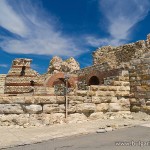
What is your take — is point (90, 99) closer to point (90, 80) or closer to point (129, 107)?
point (129, 107)

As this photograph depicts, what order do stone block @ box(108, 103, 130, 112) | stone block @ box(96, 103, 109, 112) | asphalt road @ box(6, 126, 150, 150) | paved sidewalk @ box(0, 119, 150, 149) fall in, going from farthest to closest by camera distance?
stone block @ box(108, 103, 130, 112)
stone block @ box(96, 103, 109, 112)
paved sidewalk @ box(0, 119, 150, 149)
asphalt road @ box(6, 126, 150, 150)


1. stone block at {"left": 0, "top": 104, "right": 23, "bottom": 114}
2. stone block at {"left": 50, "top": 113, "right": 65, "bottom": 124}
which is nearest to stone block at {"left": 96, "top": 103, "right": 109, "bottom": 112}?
stone block at {"left": 50, "top": 113, "right": 65, "bottom": 124}

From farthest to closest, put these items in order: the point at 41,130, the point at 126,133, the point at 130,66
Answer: the point at 130,66, the point at 41,130, the point at 126,133

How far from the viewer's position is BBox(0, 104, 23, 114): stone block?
7.00 meters

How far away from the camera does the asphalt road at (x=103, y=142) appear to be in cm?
470

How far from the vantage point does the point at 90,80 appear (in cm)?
1673

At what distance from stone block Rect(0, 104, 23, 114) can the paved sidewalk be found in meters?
0.51

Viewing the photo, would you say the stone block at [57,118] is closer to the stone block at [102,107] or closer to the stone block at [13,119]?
the stone block at [13,119]

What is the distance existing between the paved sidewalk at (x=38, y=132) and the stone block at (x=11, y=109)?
1.66 ft

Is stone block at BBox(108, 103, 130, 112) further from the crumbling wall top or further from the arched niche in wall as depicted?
the crumbling wall top

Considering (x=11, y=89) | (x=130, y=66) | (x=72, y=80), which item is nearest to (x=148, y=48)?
(x=72, y=80)

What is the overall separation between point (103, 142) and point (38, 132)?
78.5 inches

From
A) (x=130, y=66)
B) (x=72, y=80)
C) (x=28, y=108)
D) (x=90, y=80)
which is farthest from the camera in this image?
(x=72, y=80)

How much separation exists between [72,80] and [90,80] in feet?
5.81
